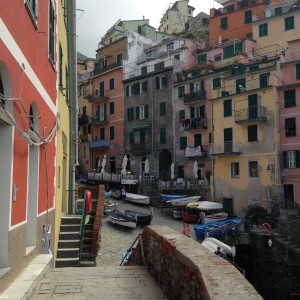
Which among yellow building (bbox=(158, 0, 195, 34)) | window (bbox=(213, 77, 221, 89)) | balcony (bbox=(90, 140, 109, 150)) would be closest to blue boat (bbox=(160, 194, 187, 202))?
window (bbox=(213, 77, 221, 89))

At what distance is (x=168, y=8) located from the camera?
7925cm

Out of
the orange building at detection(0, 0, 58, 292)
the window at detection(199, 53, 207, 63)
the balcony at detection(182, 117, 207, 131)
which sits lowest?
the orange building at detection(0, 0, 58, 292)

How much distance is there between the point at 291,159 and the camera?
30.9m

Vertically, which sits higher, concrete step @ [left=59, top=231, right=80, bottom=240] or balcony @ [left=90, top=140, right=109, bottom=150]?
balcony @ [left=90, top=140, right=109, bottom=150]

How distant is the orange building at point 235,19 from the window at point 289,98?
1627 cm

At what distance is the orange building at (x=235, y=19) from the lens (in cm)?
4666

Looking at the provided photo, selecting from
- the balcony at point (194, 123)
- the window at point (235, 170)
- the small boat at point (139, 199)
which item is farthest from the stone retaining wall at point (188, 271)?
→ the balcony at point (194, 123)

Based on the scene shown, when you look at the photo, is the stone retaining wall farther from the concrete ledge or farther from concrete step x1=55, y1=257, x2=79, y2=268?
concrete step x1=55, y1=257, x2=79, y2=268

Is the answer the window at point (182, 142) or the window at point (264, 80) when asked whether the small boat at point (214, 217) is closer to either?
the window at point (264, 80)

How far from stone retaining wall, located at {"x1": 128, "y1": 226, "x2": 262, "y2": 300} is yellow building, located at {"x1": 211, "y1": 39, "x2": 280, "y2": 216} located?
2499cm

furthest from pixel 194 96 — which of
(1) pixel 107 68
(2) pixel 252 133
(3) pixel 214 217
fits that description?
(1) pixel 107 68

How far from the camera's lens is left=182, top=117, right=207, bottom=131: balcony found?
1496 inches

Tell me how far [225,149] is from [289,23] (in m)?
15.0

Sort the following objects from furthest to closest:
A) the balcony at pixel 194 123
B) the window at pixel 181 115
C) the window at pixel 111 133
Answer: the window at pixel 111 133
the window at pixel 181 115
the balcony at pixel 194 123
